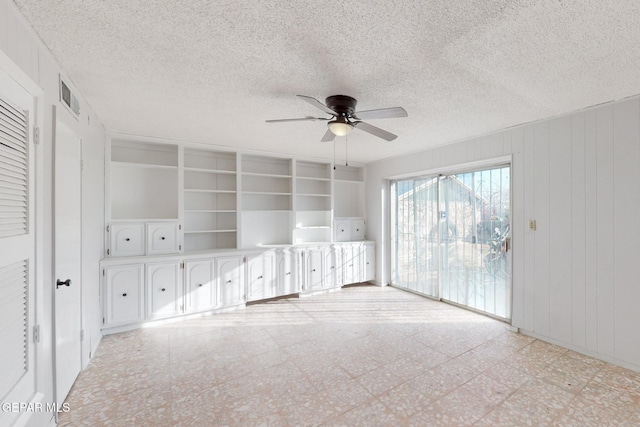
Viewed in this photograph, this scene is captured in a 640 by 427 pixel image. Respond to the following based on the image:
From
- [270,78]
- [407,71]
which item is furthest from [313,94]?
[407,71]

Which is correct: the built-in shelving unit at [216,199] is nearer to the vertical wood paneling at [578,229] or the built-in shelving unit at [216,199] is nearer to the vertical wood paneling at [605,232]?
the vertical wood paneling at [578,229]

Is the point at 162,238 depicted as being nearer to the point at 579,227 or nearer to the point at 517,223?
the point at 517,223

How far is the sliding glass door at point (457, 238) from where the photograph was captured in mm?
3658

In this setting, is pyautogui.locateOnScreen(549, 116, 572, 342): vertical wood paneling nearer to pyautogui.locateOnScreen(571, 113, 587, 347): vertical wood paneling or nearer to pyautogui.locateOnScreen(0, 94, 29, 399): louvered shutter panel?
pyautogui.locateOnScreen(571, 113, 587, 347): vertical wood paneling

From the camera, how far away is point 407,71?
203 centimetres

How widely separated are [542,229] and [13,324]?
4247mm

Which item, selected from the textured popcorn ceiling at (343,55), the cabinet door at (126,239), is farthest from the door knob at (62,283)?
the cabinet door at (126,239)

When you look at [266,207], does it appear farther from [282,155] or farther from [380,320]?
[380,320]

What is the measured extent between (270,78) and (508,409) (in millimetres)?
2904

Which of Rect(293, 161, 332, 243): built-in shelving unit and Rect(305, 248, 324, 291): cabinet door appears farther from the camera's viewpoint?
Rect(293, 161, 332, 243): built-in shelving unit

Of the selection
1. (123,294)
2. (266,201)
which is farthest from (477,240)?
(123,294)

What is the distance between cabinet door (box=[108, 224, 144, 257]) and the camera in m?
3.48

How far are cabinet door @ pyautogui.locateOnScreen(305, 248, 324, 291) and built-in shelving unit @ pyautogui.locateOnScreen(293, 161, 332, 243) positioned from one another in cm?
43

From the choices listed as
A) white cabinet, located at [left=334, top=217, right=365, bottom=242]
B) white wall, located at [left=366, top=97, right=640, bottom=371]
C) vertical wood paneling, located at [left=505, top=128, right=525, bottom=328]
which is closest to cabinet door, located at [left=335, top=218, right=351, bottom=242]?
white cabinet, located at [left=334, top=217, right=365, bottom=242]
